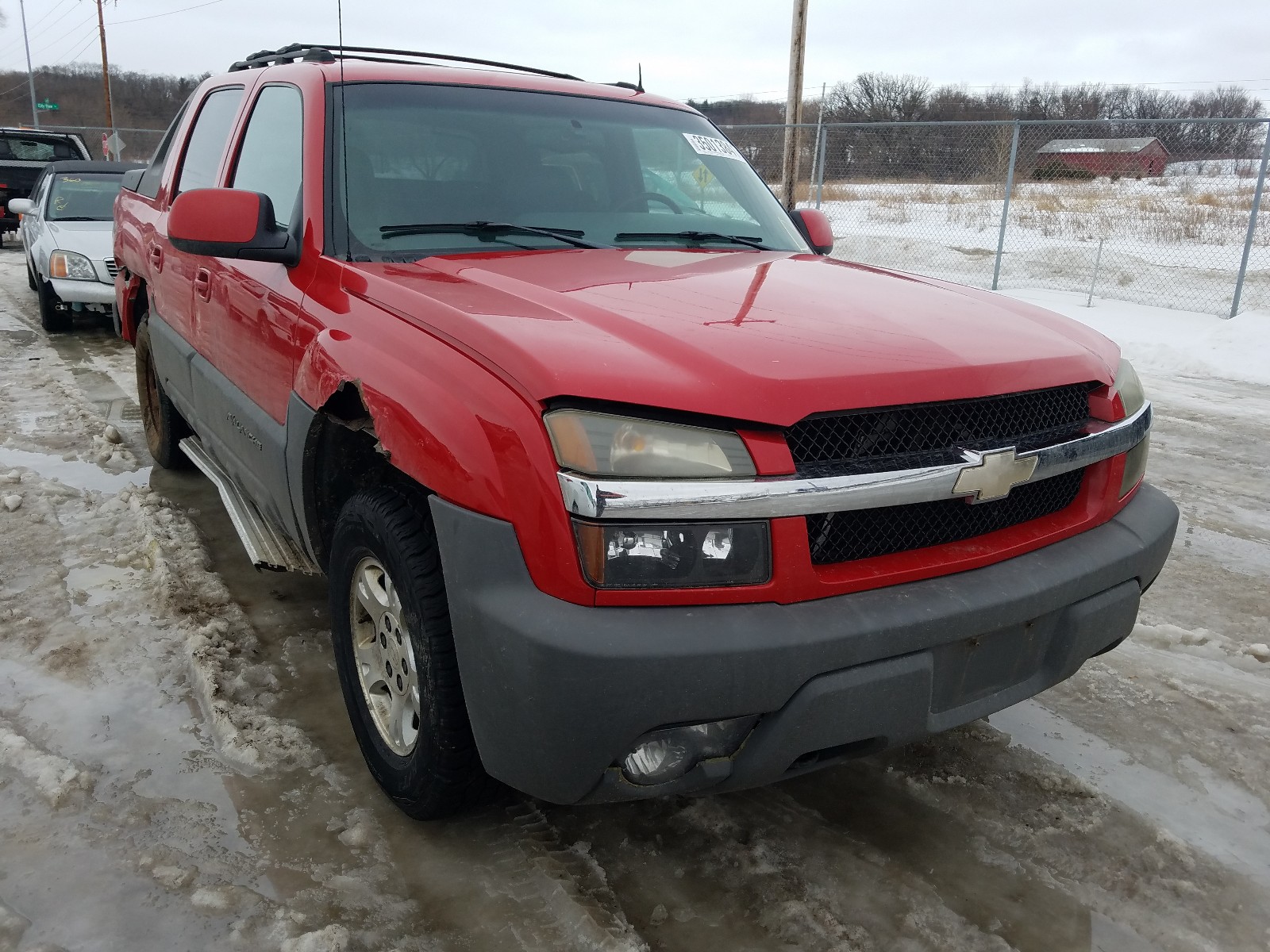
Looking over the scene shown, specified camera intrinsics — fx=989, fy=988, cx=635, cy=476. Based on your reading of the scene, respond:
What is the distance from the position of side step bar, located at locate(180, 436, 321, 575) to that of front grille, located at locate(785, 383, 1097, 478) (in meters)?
1.72

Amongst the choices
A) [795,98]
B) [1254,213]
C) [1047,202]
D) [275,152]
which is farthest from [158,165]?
[1047,202]

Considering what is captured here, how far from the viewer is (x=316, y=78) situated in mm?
3078

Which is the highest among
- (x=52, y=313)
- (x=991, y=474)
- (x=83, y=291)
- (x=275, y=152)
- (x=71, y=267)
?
(x=275, y=152)

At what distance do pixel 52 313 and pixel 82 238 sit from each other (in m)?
0.79

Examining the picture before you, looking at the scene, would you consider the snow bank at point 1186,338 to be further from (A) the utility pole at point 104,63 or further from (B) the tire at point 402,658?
(A) the utility pole at point 104,63

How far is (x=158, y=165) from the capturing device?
16.1 ft

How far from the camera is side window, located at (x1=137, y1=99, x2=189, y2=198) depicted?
185 inches

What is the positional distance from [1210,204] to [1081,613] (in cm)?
1883

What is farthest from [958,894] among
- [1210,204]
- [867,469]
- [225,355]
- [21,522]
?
[1210,204]

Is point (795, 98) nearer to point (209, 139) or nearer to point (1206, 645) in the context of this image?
point (209, 139)

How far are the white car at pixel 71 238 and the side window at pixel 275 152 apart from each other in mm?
5571

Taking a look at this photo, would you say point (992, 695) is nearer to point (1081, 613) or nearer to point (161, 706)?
point (1081, 613)

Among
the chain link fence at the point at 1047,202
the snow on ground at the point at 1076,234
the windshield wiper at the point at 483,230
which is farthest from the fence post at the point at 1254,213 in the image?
the windshield wiper at the point at 483,230

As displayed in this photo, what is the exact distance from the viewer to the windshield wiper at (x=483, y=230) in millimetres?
2828
